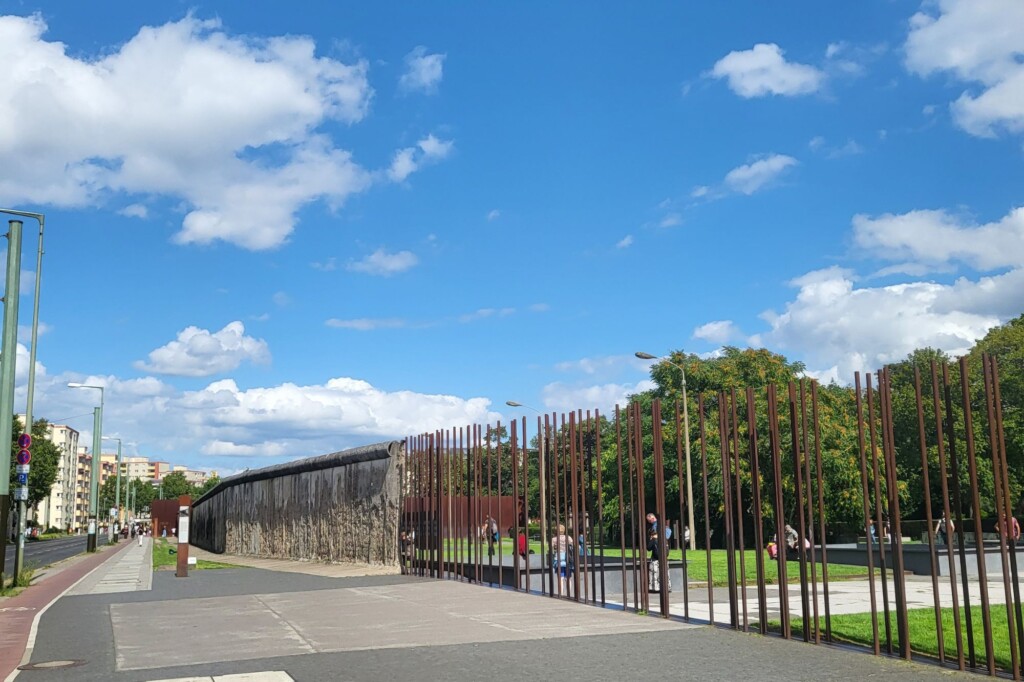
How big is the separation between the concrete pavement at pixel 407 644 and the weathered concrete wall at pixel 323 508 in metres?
7.71

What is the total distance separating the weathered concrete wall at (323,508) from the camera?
24828 mm

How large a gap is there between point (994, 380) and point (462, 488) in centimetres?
1383

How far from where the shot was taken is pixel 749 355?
5509 cm

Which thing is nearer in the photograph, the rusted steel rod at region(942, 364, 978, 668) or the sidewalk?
the rusted steel rod at region(942, 364, 978, 668)

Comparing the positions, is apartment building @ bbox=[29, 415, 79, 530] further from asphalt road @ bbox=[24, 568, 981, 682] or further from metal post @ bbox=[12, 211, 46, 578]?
asphalt road @ bbox=[24, 568, 981, 682]

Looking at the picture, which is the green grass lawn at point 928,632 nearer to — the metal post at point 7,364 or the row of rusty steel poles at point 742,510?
the row of rusty steel poles at point 742,510

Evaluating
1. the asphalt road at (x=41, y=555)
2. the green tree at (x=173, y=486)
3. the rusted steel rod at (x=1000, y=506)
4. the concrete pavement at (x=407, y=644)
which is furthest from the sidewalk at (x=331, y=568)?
the green tree at (x=173, y=486)

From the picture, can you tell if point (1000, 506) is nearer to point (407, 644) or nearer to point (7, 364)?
point (407, 644)

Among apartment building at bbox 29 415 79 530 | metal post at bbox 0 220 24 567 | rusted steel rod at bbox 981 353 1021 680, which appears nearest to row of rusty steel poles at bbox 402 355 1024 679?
rusted steel rod at bbox 981 353 1021 680

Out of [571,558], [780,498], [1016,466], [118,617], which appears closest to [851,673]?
[780,498]

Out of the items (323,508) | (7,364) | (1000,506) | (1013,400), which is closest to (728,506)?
(1000,506)

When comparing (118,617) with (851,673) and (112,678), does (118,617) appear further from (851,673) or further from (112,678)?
(851,673)

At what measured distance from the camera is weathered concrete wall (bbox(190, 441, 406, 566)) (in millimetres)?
24828

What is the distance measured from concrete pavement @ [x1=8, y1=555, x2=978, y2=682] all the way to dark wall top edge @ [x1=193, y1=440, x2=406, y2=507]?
801 cm
